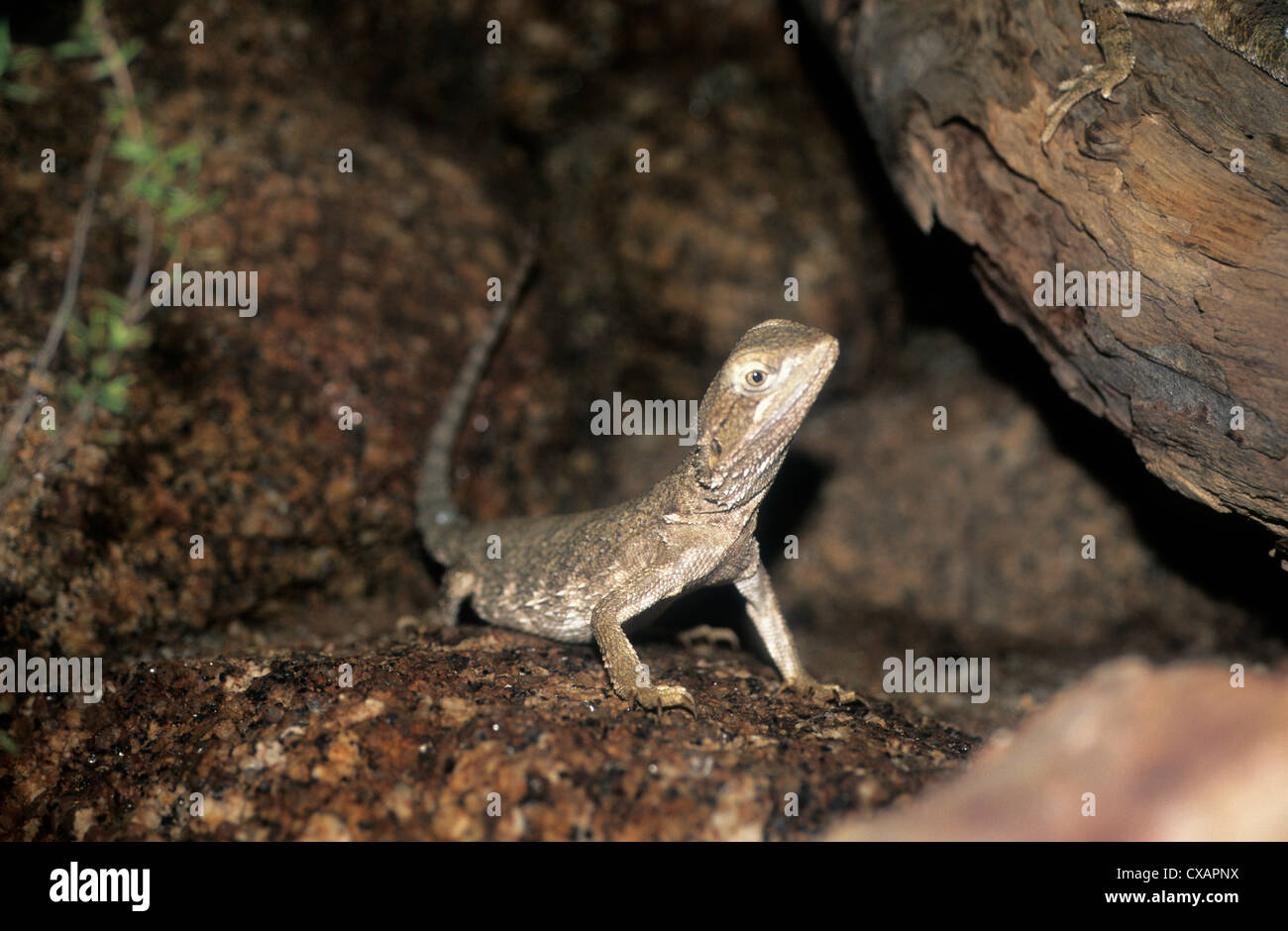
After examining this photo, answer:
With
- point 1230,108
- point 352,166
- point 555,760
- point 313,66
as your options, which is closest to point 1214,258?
point 1230,108

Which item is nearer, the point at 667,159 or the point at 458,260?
the point at 458,260

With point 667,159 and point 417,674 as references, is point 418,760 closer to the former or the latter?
point 417,674

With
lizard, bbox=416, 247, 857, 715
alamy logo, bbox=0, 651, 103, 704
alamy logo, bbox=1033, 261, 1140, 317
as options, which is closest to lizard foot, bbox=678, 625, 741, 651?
lizard, bbox=416, 247, 857, 715

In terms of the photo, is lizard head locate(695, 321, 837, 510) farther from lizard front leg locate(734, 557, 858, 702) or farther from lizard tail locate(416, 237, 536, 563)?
lizard tail locate(416, 237, 536, 563)

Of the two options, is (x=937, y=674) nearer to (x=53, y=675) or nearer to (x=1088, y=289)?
(x=1088, y=289)

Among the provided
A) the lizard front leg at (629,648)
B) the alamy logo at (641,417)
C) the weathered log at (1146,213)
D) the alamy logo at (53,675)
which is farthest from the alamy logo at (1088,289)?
the alamy logo at (53,675)
